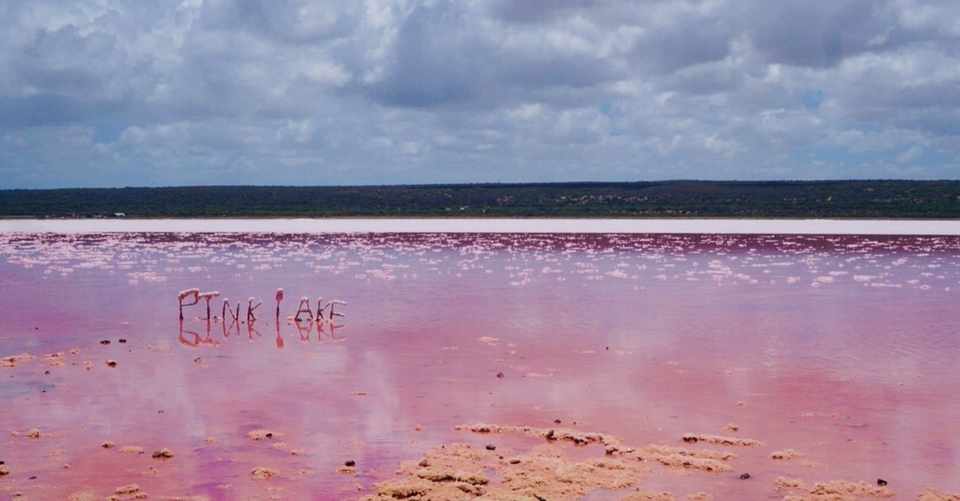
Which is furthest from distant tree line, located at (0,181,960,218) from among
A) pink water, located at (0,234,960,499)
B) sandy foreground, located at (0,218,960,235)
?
pink water, located at (0,234,960,499)

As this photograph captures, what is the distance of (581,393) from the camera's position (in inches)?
557

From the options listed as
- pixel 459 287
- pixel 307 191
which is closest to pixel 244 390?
pixel 459 287

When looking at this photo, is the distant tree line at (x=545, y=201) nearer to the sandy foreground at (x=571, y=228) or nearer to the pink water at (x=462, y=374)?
the sandy foreground at (x=571, y=228)

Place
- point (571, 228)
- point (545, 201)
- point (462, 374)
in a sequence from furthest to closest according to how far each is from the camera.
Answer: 1. point (545, 201)
2. point (571, 228)
3. point (462, 374)

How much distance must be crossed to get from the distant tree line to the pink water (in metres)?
80.4

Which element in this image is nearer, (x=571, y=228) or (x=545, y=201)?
(x=571, y=228)

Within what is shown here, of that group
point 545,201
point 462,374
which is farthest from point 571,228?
point 462,374

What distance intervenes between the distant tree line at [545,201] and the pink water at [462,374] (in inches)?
3166

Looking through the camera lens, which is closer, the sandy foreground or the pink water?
the pink water

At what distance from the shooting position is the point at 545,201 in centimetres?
13388

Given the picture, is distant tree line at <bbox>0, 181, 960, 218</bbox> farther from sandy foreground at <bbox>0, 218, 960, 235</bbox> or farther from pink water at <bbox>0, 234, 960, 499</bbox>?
pink water at <bbox>0, 234, 960, 499</bbox>

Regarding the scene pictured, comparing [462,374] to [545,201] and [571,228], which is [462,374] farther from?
[545,201]

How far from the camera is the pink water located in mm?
10570

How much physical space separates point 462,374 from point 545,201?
119234 millimetres
